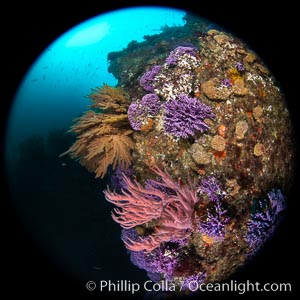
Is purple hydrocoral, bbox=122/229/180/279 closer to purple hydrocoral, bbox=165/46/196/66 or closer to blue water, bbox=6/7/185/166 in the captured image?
blue water, bbox=6/7/185/166

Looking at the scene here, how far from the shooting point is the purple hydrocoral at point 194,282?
4.23 metres

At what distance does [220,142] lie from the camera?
386 centimetres

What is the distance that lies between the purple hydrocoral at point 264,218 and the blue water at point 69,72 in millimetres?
3466

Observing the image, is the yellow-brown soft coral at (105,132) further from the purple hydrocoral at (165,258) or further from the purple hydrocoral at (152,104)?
the purple hydrocoral at (165,258)

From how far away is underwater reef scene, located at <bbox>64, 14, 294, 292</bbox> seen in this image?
3.85 meters

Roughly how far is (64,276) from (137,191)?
305 cm

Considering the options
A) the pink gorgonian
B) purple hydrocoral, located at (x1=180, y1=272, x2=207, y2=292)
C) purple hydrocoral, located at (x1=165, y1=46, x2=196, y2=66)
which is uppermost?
purple hydrocoral, located at (x1=165, y1=46, x2=196, y2=66)

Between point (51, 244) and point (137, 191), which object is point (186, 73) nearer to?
point (137, 191)

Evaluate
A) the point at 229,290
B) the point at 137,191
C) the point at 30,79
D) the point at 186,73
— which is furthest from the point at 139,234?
the point at 30,79

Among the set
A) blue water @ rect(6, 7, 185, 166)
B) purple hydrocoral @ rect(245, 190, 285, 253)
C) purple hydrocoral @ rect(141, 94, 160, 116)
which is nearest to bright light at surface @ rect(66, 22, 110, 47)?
blue water @ rect(6, 7, 185, 166)

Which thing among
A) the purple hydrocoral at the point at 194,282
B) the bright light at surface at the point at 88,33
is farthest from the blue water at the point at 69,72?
the purple hydrocoral at the point at 194,282

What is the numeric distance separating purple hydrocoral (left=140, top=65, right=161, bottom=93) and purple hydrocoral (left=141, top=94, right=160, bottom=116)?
231 millimetres

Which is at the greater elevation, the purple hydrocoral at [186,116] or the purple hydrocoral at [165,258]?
the purple hydrocoral at [186,116]

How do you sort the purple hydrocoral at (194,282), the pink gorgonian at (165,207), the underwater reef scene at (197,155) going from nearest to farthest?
1. the pink gorgonian at (165,207)
2. the underwater reef scene at (197,155)
3. the purple hydrocoral at (194,282)
